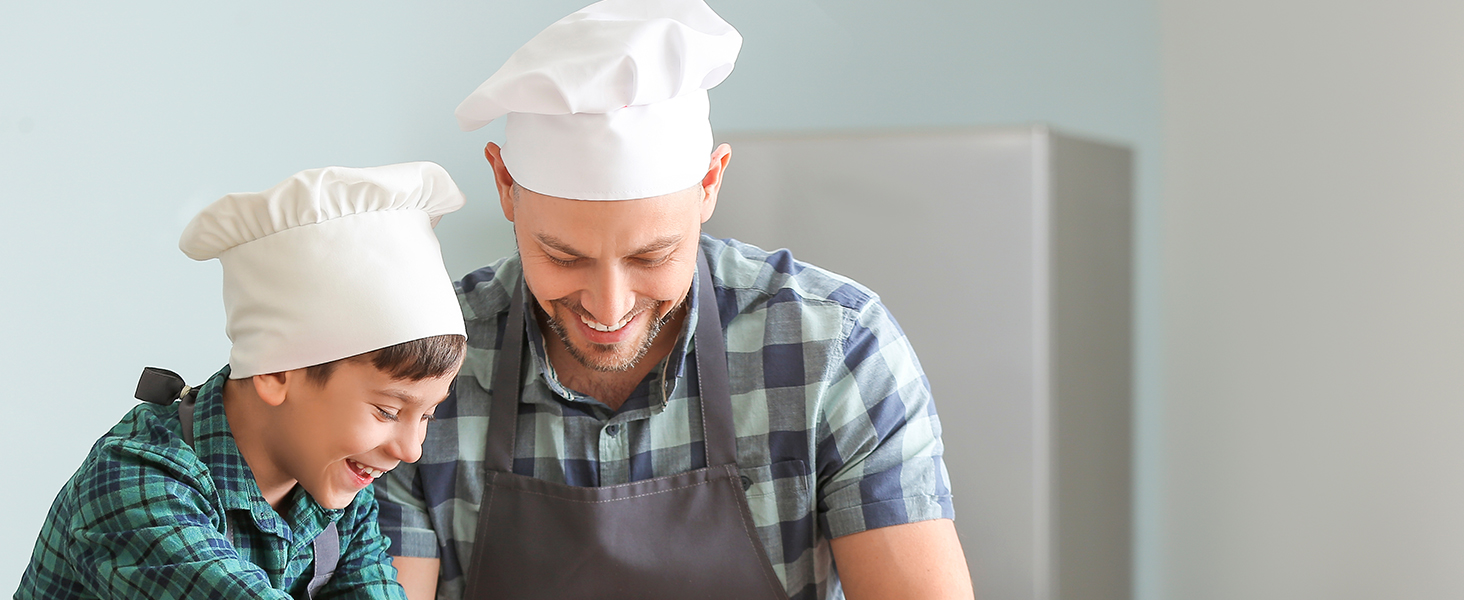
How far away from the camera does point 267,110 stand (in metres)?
1.97

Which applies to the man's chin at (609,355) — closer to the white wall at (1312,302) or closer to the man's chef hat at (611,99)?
the man's chef hat at (611,99)

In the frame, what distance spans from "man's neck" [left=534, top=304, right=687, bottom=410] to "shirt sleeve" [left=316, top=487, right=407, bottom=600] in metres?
0.25

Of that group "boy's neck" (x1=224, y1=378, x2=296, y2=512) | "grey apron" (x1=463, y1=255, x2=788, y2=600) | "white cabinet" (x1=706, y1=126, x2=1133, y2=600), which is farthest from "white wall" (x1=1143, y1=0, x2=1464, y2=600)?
"boy's neck" (x1=224, y1=378, x2=296, y2=512)

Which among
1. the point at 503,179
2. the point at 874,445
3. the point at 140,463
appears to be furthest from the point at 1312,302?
the point at 140,463

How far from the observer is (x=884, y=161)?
1.77 metres

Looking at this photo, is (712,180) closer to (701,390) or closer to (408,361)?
(701,390)

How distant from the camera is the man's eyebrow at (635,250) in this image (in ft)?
3.64

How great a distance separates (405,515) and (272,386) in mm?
258

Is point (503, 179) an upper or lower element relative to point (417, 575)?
upper

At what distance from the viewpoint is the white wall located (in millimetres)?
1361

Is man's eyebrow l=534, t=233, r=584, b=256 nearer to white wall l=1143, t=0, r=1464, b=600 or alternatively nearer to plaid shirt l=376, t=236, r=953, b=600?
plaid shirt l=376, t=236, r=953, b=600

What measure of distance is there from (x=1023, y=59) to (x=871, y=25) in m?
0.30

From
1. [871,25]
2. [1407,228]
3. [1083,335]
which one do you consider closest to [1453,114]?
[1407,228]

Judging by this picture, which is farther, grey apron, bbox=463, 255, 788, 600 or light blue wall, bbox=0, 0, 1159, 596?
light blue wall, bbox=0, 0, 1159, 596
